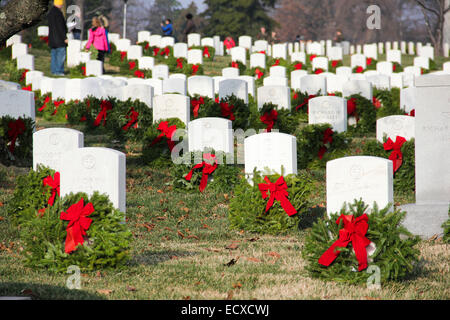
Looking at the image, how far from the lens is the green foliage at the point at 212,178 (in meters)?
10.3

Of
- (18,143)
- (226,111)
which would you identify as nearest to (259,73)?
(226,111)

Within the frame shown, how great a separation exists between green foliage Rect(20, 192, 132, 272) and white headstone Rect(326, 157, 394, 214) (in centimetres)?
194

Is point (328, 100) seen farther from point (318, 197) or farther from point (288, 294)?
point (288, 294)

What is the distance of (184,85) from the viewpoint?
16.9m

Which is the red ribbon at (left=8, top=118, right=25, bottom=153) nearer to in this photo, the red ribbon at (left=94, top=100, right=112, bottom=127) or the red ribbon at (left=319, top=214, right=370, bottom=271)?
the red ribbon at (left=94, top=100, right=112, bottom=127)

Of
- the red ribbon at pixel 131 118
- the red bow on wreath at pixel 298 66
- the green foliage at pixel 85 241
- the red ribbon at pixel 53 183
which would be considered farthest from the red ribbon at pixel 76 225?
the red bow on wreath at pixel 298 66

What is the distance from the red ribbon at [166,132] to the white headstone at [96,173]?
527 centimetres

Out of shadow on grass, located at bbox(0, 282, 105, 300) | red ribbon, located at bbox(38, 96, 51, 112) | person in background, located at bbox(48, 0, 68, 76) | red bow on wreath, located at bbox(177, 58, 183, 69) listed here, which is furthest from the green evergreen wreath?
red bow on wreath, located at bbox(177, 58, 183, 69)

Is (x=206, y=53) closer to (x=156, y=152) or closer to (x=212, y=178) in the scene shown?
(x=156, y=152)

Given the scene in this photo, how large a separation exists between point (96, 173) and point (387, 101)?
39.9 feet

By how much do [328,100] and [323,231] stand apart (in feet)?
24.5

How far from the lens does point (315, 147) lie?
11992mm

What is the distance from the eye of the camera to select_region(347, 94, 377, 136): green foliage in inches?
592
